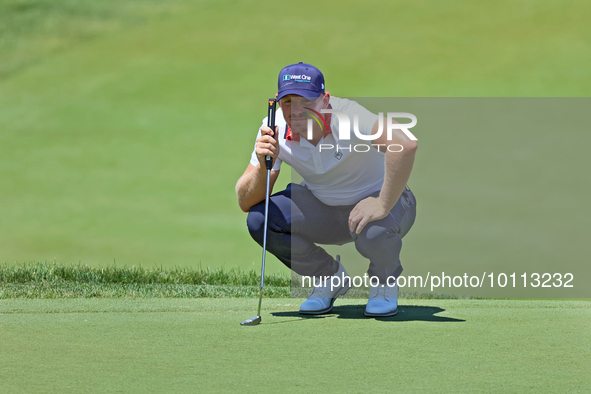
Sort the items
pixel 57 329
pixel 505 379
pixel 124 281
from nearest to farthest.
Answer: pixel 505 379
pixel 57 329
pixel 124 281

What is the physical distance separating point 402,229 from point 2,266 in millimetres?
2814

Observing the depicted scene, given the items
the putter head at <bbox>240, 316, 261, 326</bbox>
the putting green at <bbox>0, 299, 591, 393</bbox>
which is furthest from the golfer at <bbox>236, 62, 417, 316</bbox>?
the putter head at <bbox>240, 316, 261, 326</bbox>

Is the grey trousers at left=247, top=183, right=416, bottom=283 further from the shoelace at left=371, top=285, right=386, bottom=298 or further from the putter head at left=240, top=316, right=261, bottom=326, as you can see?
the putter head at left=240, top=316, right=261, bottom=326

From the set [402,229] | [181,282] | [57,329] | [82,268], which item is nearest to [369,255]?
[402,229]

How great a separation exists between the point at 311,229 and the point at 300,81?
0.76 metres

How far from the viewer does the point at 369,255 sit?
113 inches

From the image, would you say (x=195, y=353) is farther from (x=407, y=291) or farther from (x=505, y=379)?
(x=407, y=291)

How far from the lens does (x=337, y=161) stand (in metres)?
2.87

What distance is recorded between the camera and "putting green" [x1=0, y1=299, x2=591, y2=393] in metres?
1.68

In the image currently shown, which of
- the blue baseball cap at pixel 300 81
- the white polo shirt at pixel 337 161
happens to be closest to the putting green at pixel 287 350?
the white polo shirt at pixel 337 161

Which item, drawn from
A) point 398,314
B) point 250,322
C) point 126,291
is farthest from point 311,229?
point 126,291

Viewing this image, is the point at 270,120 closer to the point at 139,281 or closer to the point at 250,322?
the point at 250,322

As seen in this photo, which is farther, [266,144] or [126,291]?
[126,291]

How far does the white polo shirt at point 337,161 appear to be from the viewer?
9.02 feet
